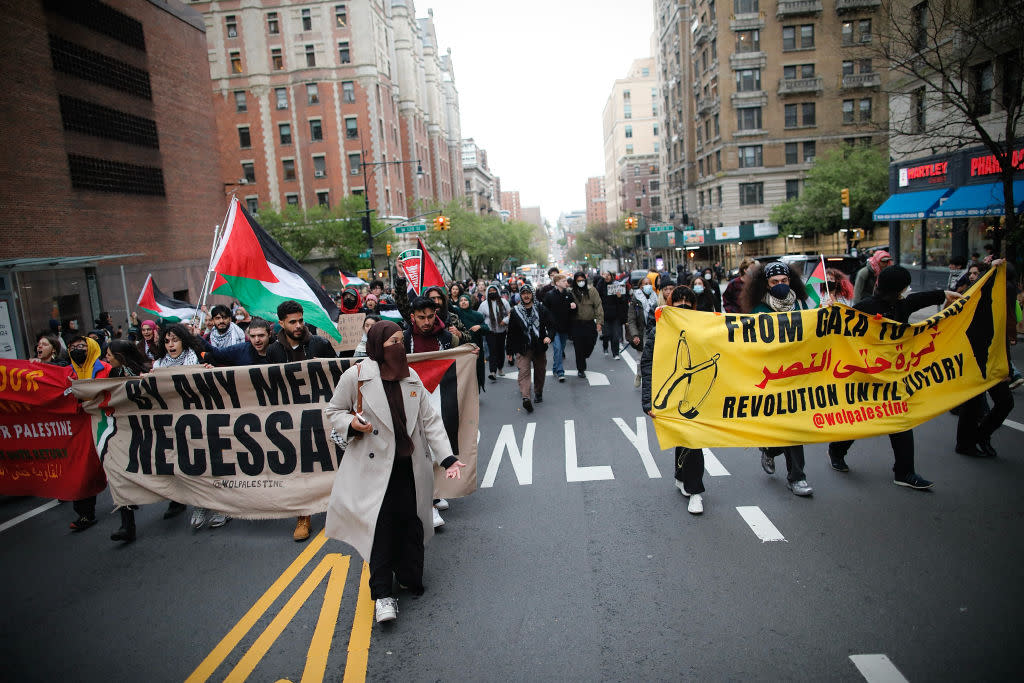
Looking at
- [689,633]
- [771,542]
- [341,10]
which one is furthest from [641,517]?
[341,10]

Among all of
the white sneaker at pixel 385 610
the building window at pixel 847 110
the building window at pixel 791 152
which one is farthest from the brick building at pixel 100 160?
the building window at pixel 847 110

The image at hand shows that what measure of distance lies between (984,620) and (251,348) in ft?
21.0

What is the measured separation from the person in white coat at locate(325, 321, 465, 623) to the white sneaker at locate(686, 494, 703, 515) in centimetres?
224

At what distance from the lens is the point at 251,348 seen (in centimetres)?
685

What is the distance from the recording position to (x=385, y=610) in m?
4.11

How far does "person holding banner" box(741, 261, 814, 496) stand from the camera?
583cm

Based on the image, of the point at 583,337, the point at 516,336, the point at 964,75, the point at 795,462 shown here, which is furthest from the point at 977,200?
the point at 795,462

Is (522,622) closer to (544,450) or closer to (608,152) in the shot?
(544,450)

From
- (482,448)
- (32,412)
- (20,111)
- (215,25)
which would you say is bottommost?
(482,448)

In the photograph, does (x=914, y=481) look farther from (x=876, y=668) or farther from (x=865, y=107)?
(x=865, y=107)

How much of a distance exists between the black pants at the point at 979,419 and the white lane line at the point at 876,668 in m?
3.95

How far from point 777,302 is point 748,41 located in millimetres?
54233

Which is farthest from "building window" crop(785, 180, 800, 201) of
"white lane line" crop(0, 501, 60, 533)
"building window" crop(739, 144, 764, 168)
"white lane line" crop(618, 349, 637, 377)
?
"white lane line" crop(0, 501, 60, 533)

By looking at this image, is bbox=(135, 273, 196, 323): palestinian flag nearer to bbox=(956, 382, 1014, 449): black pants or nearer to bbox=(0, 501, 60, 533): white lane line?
bbox=(0, 501, 60, 533): white lane line
